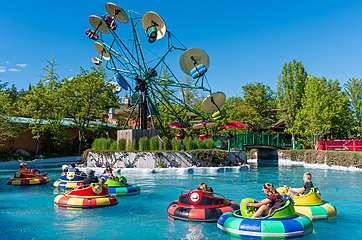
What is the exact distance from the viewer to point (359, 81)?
4266 cm

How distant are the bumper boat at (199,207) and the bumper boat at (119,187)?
4.21 metres

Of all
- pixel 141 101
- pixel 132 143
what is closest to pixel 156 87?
pixel 141 101

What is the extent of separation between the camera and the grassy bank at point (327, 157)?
91.9 ft

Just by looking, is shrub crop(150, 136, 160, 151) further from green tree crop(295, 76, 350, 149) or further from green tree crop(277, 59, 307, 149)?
green tree crop(277, 59, 307, 149)

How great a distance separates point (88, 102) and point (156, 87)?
42.3 ft

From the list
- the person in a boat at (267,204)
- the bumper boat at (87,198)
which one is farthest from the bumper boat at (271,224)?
the bumper boat at (87,198)

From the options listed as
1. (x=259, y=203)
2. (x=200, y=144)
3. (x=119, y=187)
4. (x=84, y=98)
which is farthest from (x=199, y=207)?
(x=84, y=98)

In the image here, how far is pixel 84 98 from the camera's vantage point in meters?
39.1

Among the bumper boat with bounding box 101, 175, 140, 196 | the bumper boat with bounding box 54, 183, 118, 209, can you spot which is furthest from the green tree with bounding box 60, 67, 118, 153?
the bumper boat with bounding box 54, 183, 118, 209

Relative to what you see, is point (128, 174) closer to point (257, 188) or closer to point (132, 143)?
point (132, 143)

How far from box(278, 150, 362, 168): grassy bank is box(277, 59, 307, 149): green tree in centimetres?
758

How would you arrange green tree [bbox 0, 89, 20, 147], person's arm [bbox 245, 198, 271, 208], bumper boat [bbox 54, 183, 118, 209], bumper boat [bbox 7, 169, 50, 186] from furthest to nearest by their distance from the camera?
1. green tree [bbox 0, 89, 20, 147]
2. bumper boat [bbox 7, 169, 50, 186]
3. bumper boat [bbox 54, 183, 118, 209]
4. person's arm [bbox 245, 198, 271, 208]

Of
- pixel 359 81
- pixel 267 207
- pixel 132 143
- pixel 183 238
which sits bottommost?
pixel 183 238

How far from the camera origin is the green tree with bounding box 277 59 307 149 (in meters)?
45.4
